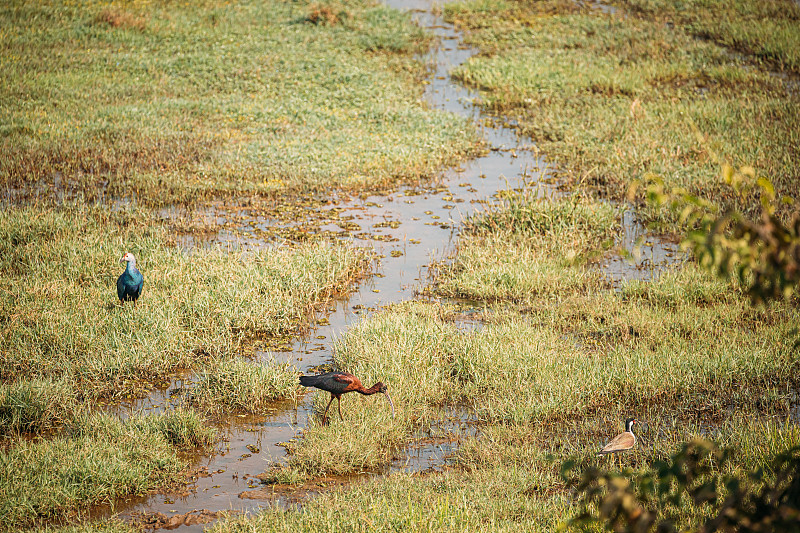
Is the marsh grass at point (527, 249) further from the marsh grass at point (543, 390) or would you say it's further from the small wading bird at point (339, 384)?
the small wading bird at point (339, 384)

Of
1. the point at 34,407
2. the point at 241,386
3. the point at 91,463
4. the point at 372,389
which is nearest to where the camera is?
the point at 91,463

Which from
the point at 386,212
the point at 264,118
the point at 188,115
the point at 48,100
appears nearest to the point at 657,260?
the point at 386,212

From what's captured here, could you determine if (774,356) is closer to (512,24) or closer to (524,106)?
(524,106)

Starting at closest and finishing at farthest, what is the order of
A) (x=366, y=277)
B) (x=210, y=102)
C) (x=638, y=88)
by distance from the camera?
(x=366, y=277) < (x=210, y=102) < (x=638, y=88)

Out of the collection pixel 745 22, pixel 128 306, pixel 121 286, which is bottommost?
pixel 128 306

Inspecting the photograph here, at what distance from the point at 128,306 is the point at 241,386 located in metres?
2.25

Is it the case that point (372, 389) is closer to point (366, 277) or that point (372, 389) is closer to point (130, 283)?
point (130, 283)

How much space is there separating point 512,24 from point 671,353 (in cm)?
1880

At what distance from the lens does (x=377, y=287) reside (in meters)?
11.4

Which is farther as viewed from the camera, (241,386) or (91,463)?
(241,386)

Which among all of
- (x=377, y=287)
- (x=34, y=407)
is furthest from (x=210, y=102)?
(x=34, y=407)

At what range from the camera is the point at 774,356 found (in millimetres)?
8977

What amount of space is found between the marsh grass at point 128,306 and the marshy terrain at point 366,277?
0.04 m

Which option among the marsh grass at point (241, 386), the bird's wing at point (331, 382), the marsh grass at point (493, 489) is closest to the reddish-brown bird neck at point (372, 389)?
the bird's wing at point (331, 382)
